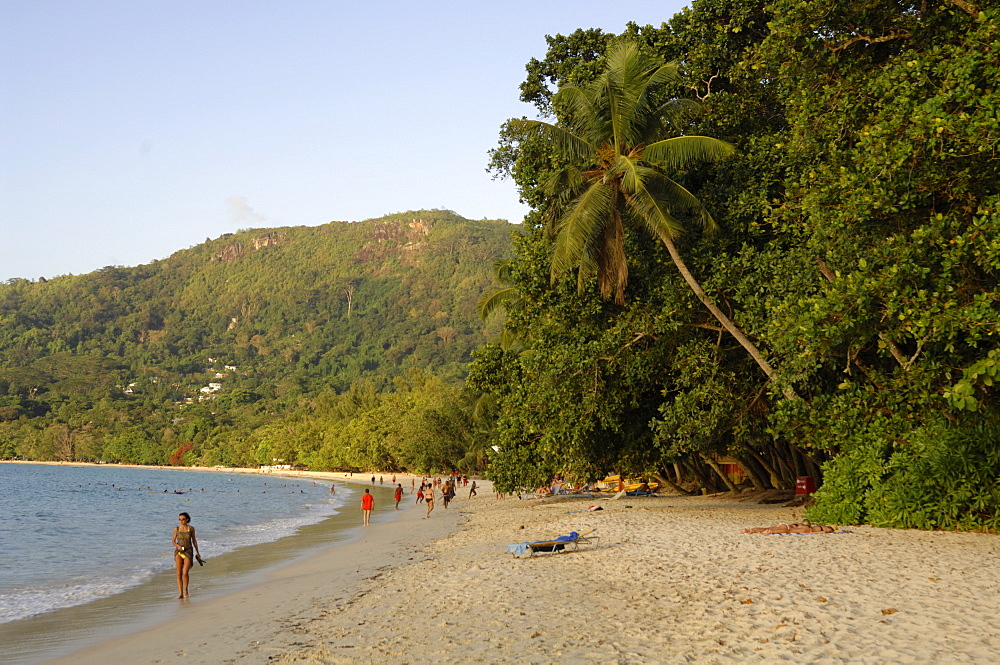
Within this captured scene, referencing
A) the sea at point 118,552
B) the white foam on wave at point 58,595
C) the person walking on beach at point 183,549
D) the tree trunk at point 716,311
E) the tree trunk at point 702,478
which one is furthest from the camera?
the tree trunk at point 702,478

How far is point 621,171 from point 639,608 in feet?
31.4

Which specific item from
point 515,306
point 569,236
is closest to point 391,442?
point 515,306

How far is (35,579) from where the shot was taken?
18250mm

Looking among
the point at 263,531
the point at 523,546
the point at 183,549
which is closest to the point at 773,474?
the point at 523,546

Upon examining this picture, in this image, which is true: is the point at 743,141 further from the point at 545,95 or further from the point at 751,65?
the point at 545,95

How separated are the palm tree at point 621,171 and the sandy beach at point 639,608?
4.43 meters

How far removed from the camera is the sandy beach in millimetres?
6973

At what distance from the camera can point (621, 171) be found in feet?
52.5

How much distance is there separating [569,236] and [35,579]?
14.2 m

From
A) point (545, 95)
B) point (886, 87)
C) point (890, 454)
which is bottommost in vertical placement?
point (890, 454)

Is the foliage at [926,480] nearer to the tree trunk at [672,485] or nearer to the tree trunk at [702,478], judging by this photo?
the tree trunk at [702,478]

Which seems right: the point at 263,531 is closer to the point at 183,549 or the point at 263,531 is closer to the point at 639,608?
the point at 183,549

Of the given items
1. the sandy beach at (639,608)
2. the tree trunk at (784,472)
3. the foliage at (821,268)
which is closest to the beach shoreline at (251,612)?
the sandy beach at (639,608)

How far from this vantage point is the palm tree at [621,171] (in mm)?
15562
